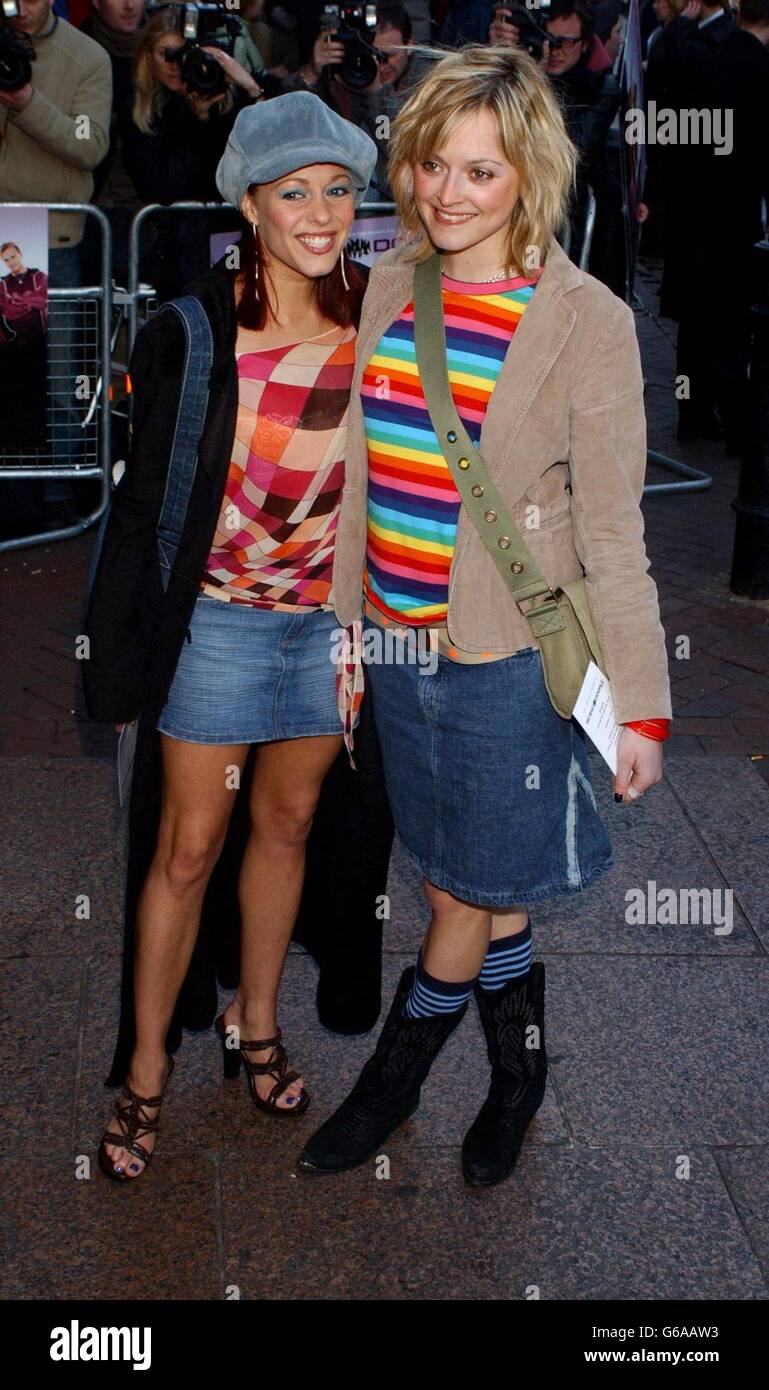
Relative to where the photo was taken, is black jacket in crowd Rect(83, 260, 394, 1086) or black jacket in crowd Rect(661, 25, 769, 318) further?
black jacket in crowd Rect(661, 25, 769, 318)

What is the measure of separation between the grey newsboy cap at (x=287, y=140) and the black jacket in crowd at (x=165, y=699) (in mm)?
212

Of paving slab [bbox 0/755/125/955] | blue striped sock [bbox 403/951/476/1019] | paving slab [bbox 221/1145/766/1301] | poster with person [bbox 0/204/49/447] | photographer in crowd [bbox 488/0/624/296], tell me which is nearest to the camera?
paving slab [bbox 221/1145/766/1301]

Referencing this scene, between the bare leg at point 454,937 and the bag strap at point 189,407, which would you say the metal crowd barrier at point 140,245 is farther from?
the bare leg at point 454,937

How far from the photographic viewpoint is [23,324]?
269 inches

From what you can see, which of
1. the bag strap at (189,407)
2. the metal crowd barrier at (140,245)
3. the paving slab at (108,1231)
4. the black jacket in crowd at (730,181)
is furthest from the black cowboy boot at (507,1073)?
the black jacket in crowd at (730,181)

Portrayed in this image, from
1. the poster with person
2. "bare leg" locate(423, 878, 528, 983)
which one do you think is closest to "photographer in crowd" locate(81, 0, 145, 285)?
the poster with person

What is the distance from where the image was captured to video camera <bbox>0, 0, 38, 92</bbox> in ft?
21.2

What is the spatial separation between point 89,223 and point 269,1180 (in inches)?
205

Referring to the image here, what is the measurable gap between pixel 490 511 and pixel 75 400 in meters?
4.98

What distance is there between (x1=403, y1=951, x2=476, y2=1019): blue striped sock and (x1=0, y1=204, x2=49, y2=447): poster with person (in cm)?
438

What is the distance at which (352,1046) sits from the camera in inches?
149

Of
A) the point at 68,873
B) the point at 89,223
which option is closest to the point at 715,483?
the point at 89,223

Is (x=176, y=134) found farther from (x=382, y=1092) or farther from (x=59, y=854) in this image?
(x=382, y=1092)

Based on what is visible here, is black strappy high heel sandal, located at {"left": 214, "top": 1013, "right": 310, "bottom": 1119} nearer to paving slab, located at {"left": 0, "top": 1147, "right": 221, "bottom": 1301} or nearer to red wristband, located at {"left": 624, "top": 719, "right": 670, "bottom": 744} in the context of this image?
paving slab, located at {"left": 0, "top": 1147, "right": 221, "bottom": 1301}
